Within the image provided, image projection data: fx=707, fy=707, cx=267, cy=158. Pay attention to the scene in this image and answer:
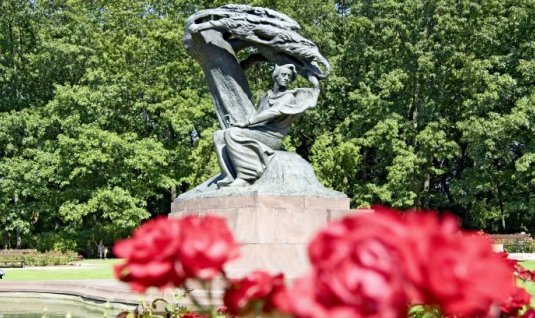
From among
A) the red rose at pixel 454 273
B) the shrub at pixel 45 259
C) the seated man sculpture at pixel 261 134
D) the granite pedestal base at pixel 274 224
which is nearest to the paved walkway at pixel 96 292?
the granite pedestal base at pixel 274 224

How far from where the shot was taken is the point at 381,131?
2983cm

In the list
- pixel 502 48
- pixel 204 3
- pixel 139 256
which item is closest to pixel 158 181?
pixel 204 3

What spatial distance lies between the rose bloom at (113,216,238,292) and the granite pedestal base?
8.42 m

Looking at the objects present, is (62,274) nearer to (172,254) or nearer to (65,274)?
(65,274)

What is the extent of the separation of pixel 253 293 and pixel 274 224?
893 cm

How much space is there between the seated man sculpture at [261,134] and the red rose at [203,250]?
1006 cm

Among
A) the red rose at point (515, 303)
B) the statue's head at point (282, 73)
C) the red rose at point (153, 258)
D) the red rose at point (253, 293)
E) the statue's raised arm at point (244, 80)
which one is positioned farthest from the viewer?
the statue's head at point (282, 73)

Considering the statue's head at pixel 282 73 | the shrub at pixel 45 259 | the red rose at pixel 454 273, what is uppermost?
the statue's head at pixel 282 73

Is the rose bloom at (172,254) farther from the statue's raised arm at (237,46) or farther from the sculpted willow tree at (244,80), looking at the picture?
the statue's raised arm at (237,46)

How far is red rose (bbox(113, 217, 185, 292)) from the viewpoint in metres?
1.67

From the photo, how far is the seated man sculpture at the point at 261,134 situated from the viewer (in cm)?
1191

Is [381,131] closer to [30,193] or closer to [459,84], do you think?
[459,84]

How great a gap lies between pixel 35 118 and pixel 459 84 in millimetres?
19192

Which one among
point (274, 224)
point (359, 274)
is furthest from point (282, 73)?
point (359, 274)
